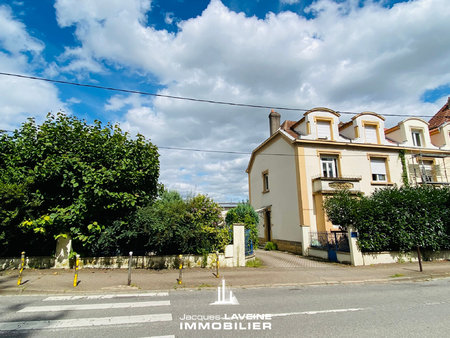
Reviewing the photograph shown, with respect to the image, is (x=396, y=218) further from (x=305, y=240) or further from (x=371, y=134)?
(x=371, y=134)

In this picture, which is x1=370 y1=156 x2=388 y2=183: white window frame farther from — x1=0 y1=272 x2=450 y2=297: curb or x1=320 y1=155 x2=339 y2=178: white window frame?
x1=0 y1=272 x2=450 y2=297: curb

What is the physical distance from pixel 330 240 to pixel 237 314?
419 inches

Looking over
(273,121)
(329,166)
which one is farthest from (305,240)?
(273,121)

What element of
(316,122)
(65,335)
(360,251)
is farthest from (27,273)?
(316,122)

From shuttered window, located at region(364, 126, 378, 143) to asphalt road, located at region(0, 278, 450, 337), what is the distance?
1369 centimetres

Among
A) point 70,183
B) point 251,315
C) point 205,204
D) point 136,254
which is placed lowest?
point 251,315

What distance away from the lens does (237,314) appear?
5.76 metres

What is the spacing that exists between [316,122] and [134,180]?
44.3ft

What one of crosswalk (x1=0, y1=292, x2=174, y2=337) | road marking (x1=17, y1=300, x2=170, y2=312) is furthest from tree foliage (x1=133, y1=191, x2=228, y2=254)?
road marking (x1=17, y1=300, x2=170, y2=312)

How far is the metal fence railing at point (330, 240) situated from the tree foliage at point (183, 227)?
6422 millimetres

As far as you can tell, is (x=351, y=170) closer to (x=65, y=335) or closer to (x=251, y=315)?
(x=251, y=315)

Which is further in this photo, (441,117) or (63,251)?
(441,117)

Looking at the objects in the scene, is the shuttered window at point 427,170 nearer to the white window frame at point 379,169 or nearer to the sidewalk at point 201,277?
the white window frame at point 379,169

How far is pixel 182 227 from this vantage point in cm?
1101
